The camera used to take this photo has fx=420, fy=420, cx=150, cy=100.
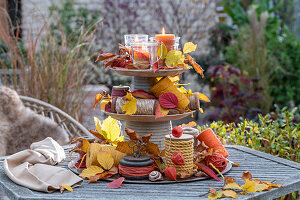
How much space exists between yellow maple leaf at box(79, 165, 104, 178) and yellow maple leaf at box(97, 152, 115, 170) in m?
0.02

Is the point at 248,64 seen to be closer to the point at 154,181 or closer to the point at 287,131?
the point at 287,131

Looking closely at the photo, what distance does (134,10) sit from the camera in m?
7.75

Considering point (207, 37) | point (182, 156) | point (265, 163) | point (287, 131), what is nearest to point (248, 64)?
point (207, 37)

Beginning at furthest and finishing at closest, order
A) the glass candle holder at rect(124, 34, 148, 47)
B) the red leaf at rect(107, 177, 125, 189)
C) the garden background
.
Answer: the garden background → the glass candle holder at rect(124, 34, 148, 47) → the red leaf at rect(107, 177, 125, 189)

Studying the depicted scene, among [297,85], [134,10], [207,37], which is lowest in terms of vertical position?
[297,85]

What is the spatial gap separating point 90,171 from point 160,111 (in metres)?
0.37

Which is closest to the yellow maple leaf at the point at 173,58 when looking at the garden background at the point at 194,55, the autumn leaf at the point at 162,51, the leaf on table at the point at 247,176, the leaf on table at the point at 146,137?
the autumn leaf at the point at 162,51

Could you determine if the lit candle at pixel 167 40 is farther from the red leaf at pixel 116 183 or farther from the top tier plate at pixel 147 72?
the red leaf at pixel 116 183

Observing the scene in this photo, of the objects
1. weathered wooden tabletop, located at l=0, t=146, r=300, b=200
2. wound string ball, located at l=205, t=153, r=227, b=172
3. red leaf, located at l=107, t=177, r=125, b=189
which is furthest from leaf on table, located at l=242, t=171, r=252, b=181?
red leaf, located at l=107, t=177, r=125, b=189

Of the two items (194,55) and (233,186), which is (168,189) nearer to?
(233,186)

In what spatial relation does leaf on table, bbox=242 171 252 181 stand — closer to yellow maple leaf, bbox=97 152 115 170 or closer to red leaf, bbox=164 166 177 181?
red leaf, bbox=164 166 177 181

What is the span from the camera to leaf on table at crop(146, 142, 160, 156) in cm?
174

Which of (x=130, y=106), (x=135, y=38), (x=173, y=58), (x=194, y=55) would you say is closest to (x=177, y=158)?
(x=130, y=106)

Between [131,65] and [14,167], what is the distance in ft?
2.16
